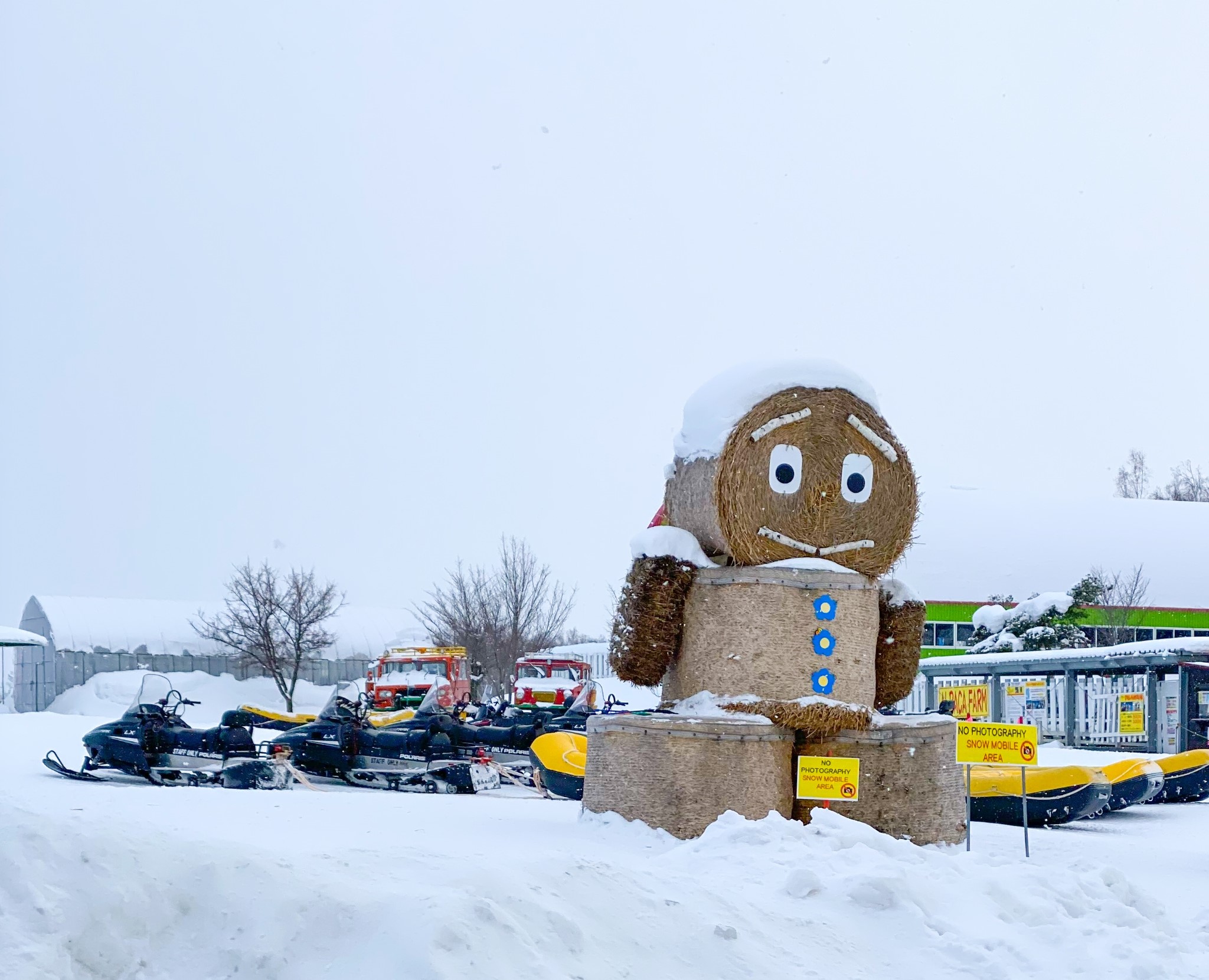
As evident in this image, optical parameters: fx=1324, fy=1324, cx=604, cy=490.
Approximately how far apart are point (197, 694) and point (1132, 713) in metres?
28.8

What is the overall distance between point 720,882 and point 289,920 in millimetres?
2794

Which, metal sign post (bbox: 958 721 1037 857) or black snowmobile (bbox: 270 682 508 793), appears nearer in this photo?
metal sign post (bbox: 958 721 1037 857)

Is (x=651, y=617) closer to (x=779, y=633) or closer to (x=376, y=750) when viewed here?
(x=779, y=633)

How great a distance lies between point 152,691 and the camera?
16.2 metres

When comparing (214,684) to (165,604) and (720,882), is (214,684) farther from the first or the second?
(720,882)

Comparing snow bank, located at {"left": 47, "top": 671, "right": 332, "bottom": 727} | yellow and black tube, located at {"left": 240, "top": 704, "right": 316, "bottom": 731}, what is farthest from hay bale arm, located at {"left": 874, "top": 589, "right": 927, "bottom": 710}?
snow bank, located at {"left": 47, "top": 671, "right": 332, "bottom": 727}

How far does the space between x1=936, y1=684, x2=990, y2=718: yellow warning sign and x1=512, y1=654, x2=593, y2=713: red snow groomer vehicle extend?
296 inches

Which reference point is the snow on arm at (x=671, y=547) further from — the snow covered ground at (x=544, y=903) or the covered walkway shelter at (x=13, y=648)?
the covered walkway shelter at (x=13, y=648)

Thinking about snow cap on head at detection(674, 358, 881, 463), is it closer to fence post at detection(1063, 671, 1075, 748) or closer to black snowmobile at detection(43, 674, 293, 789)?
black snowmobile at detection(43, 674, 293, 789)

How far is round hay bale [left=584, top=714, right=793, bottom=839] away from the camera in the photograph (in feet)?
32.0

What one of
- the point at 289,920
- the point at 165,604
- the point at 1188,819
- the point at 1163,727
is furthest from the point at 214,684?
the point at 289,920

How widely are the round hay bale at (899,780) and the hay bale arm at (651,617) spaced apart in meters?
1.31

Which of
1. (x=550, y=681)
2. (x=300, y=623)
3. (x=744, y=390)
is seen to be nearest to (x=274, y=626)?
(x=300, y=623)

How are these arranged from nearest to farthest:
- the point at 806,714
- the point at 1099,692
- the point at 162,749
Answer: the point at 806,714
the point at 162,749
the point at 1099,692
